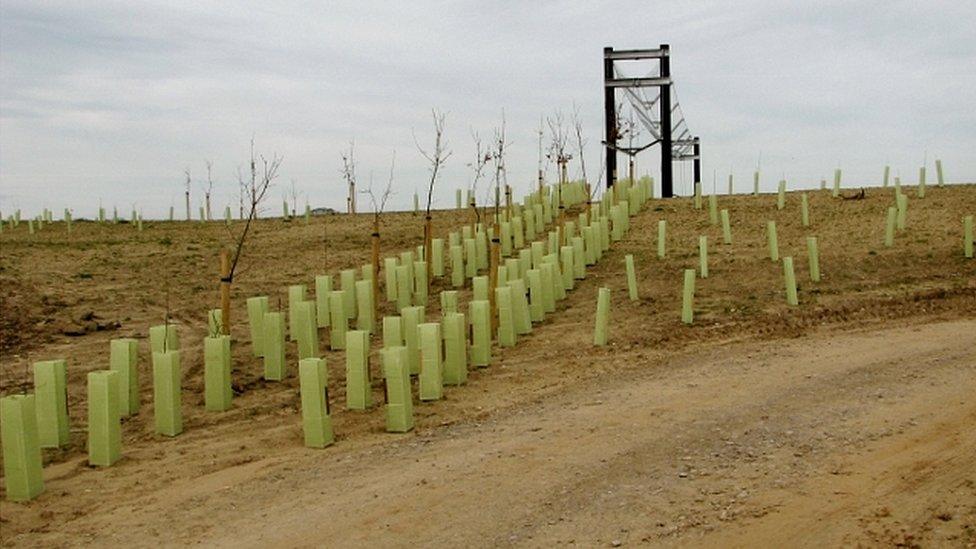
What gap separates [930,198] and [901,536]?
1909 centimetres

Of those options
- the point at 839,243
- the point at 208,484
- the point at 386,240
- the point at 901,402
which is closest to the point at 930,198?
the point at 839,243

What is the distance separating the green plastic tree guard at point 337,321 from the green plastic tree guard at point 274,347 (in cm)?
171

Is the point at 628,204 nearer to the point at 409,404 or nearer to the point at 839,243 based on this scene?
the point at 839,243

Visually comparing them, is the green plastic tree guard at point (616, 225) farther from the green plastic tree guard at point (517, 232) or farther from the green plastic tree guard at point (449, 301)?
the green plastic tree guard at point (449, 301)

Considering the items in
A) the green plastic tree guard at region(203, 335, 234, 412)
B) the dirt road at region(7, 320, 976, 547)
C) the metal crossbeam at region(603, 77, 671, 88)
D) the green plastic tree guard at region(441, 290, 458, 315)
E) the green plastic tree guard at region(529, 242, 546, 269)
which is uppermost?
the metal crossbeam at region(603, 77, 671, 88)

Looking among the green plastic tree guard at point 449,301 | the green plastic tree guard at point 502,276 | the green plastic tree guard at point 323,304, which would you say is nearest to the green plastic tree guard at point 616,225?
the green plastic tree guard at point 502,276

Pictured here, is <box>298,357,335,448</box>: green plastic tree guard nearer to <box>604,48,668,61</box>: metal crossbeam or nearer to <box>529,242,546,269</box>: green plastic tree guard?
<box>529,242,546,269</box>: green plastic tree guard

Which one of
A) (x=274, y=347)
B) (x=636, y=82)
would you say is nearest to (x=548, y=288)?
(x=274, y=347)

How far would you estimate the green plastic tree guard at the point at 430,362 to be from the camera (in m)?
8.84

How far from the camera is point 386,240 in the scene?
76.4 ft

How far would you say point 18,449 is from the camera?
672 cm

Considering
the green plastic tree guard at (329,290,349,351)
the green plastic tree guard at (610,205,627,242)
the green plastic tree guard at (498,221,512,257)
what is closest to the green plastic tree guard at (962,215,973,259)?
the green plastic tree guard at (610,205,627,242)

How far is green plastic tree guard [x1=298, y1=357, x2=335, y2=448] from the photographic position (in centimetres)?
768

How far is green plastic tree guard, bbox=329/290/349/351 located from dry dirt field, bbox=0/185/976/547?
1.19ft
